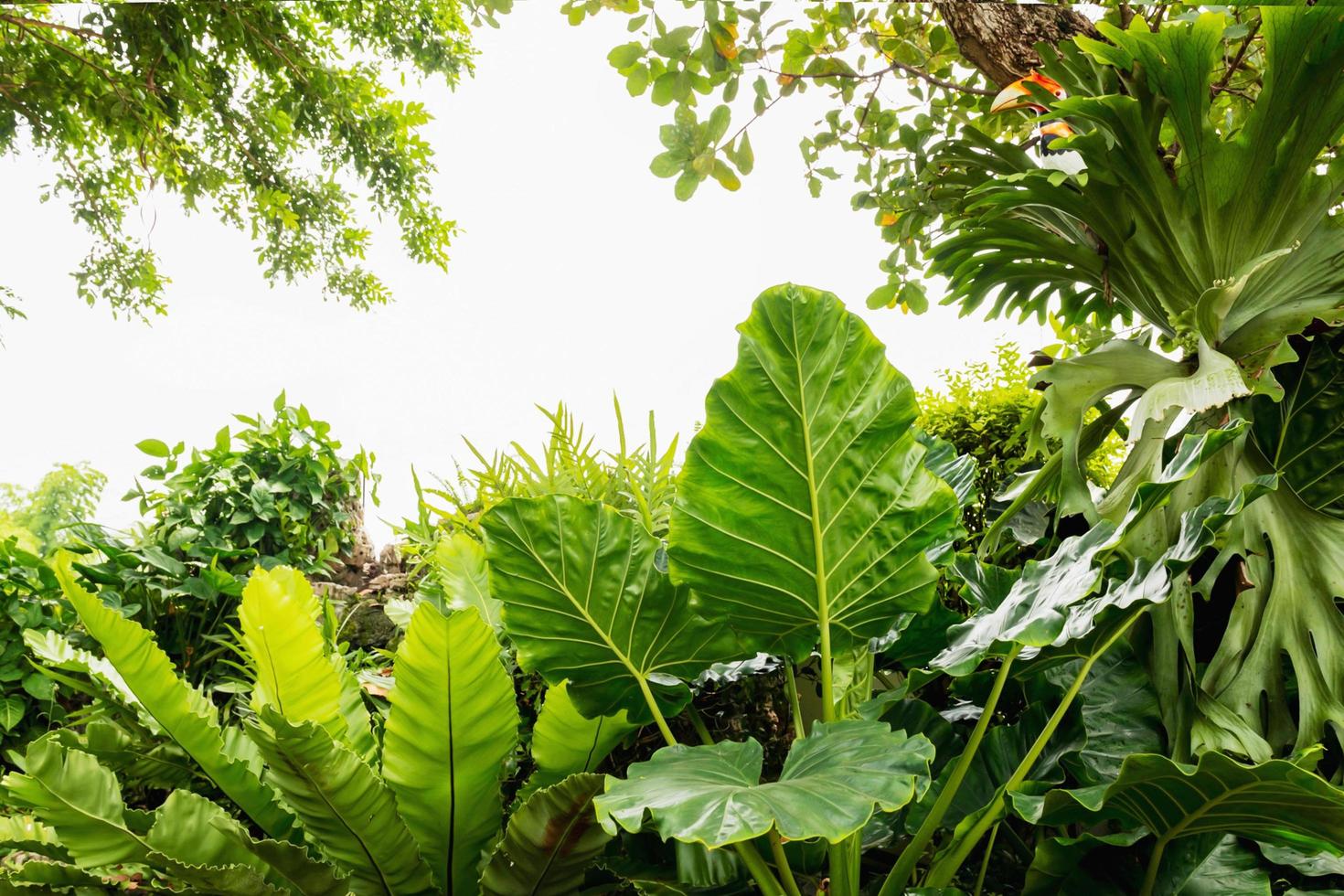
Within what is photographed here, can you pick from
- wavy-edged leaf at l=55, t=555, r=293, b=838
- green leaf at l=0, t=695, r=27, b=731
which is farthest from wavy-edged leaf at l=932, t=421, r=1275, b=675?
green leaf at l=0, t=695, r=27, b=731

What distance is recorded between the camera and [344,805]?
2.36ft

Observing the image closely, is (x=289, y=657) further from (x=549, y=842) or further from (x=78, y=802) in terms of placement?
(x=549, y=842)

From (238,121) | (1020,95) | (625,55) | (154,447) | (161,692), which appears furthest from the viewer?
(238,121)

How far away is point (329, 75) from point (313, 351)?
918mm

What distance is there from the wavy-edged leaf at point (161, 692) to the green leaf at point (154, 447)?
31.8 inches

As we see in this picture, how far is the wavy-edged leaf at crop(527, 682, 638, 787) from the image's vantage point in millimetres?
818

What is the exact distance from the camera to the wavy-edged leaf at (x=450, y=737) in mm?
703

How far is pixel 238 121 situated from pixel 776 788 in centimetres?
288

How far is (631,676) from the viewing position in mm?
765

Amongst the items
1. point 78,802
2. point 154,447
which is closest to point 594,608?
point 78,802

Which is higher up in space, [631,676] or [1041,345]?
[1041,345]

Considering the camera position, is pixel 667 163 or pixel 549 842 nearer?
pixel 549 842

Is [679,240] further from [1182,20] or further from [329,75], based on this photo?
[1182,20]

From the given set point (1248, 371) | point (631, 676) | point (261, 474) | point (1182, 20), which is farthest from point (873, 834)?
point (261, 474)
